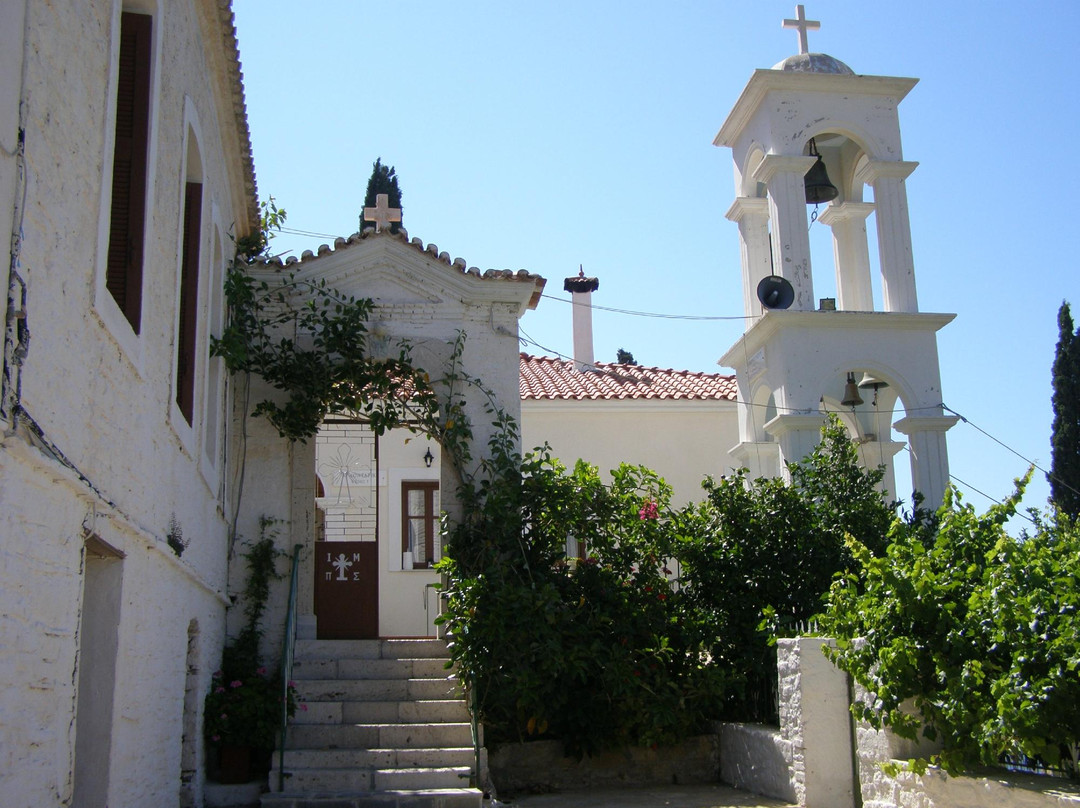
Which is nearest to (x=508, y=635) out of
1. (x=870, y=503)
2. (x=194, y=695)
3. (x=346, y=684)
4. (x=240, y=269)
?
(x=346, y=684)

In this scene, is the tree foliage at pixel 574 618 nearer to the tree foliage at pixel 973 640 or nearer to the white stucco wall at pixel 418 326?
the white stucco wall at pixel 418 326

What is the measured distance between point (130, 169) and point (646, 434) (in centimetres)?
1268

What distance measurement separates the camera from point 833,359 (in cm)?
1288

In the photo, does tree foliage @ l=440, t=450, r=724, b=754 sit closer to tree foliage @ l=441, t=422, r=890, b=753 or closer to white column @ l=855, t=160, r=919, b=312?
tree foliage @ l=441, t=422, r=890, b=753

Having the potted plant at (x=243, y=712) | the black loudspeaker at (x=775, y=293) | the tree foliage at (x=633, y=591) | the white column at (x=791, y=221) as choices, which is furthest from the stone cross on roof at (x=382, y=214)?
the potted plant at (x=243, y=712)

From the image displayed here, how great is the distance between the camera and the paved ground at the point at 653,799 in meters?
8.77

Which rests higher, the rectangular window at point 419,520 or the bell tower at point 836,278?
the bell tower at point 836,278

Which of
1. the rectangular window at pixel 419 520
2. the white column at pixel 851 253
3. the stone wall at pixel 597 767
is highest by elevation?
the white column at pixel 851 253

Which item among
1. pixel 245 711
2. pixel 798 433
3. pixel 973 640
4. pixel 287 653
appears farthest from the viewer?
pixel 798 433

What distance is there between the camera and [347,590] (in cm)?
1191

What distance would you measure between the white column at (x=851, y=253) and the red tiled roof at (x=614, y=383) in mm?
4553

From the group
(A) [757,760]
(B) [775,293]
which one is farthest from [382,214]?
(A) [757,760]

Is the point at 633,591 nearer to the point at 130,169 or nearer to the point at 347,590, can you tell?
the point at 347,590

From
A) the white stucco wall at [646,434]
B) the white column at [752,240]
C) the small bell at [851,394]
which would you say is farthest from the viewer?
the white stucco wall at [646,434]
